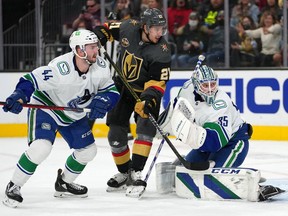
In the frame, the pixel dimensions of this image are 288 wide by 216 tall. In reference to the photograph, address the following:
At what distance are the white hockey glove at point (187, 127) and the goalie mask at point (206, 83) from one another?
0.15m

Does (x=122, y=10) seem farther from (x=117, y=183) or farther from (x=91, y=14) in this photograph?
(x=117, y=183)

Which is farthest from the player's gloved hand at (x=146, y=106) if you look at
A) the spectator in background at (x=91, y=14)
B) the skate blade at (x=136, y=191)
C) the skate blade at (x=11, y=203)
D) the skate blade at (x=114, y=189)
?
the spectator in background at (x=91, y=14)

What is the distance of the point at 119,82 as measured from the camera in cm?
565

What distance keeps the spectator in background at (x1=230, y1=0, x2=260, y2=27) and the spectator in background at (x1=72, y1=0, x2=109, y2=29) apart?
136 cm

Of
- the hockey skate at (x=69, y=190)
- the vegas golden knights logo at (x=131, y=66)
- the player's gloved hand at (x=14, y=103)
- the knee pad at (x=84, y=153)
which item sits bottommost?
the hockey skate at (x=69, y=190)

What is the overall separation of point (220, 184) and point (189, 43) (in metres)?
4.71

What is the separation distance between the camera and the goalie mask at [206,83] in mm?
5094

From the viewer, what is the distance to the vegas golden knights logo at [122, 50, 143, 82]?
215 inches

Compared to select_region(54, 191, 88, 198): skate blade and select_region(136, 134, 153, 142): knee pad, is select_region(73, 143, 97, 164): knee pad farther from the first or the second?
select_region(136, 134, 153, 142): knee pad

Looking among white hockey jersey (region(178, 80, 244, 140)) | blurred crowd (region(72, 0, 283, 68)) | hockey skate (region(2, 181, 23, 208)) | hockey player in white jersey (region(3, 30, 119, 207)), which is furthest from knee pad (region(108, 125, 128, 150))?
blurred crowd (region(72, 0, 283, 68))

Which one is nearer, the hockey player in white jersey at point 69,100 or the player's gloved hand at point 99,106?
the hockey player in white jersey at point 69,100

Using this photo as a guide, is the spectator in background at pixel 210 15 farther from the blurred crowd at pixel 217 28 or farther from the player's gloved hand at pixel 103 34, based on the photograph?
the player's gloved hand at pixel 103 34

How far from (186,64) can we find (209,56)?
26cm

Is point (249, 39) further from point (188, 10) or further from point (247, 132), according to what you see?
point (247, 132)
